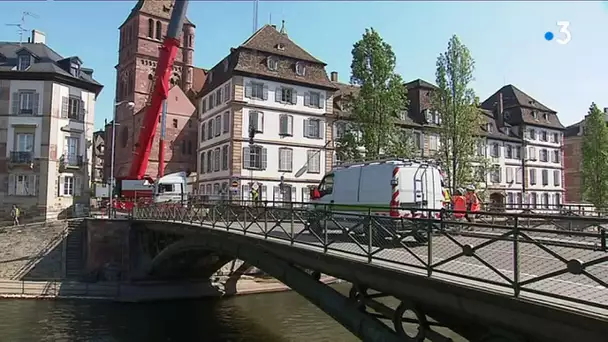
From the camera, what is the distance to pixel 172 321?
1964 centimetres

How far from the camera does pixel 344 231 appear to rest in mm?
9852

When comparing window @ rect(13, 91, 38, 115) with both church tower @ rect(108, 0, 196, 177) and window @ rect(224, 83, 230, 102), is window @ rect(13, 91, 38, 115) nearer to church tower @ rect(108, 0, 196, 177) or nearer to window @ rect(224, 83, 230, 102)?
window @ rect(224, 83, 230, 102)

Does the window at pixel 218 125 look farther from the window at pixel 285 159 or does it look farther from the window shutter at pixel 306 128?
the window shutter at pixel 306 128

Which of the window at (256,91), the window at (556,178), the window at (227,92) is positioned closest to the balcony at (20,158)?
the window at (227,92)

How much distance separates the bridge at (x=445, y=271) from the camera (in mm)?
5812

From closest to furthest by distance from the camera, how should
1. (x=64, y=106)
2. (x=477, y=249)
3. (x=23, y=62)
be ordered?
(x=477, y=249), (x=23, y=62), (x=64, y=106)

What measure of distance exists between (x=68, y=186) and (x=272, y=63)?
1800cm

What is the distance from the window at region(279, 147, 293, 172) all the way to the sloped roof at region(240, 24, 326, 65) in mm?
7917

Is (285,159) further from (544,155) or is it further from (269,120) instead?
(544,155)

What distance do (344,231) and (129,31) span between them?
5843cm

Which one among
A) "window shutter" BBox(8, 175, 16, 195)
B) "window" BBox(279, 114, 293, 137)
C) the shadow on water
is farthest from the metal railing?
"window shutter" BBox(8, 175, 16, 195)

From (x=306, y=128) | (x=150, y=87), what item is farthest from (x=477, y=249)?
(x=150, y=87)

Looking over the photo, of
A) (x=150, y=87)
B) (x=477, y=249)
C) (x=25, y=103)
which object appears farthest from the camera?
(x=150, y=87)

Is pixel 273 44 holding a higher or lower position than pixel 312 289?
higher
